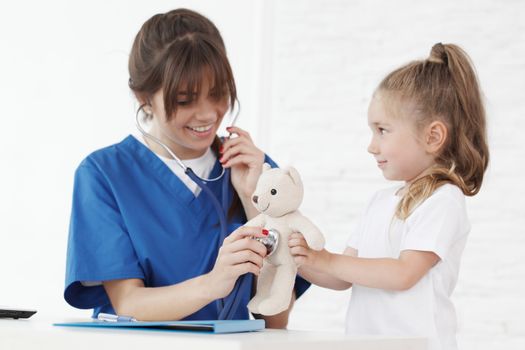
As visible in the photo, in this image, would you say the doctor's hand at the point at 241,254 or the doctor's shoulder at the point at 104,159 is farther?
the doctor's shoulder at the point at 104,159

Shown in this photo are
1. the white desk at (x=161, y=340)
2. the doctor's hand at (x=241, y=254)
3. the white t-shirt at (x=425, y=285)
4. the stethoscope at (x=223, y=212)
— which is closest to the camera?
the white desk at (x=161, y=340)

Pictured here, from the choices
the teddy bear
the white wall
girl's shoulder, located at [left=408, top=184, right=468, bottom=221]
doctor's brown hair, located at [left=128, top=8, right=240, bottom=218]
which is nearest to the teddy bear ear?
the teddy bear

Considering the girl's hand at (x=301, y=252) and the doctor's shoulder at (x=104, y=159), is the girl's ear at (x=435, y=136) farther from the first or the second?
the doctor's shoulder at (x=104, y=159)

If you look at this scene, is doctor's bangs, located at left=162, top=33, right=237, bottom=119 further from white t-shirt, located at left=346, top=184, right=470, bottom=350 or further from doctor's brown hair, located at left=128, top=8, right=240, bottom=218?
white t-shirt, located at left=346, top=184, right=470, bottom=350

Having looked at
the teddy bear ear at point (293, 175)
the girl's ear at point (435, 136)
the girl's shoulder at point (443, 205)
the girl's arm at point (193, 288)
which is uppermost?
the girl's ear at point (435, 136)

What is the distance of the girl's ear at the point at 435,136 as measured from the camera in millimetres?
1377

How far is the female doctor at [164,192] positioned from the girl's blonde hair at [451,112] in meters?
0.33

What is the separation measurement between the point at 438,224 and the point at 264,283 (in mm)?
298

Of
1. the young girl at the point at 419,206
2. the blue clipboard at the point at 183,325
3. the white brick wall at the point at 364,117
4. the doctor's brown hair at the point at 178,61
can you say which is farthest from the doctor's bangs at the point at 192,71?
the white brick wall at the point at 364,117

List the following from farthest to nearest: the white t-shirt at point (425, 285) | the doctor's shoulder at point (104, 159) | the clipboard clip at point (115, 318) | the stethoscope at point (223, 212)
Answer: the doctor's shoulder at point (104, 159) → the stethoscope at point (223, 212) → the white t-shirt at point (425, 285) → the clipboard clip at point (115, 318)

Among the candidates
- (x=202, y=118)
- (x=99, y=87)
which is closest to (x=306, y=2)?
(x=99, y=87)

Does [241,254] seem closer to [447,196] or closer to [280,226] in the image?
[280,226]

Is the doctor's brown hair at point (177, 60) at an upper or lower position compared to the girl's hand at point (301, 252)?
upper

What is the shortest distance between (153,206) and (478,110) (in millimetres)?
631
